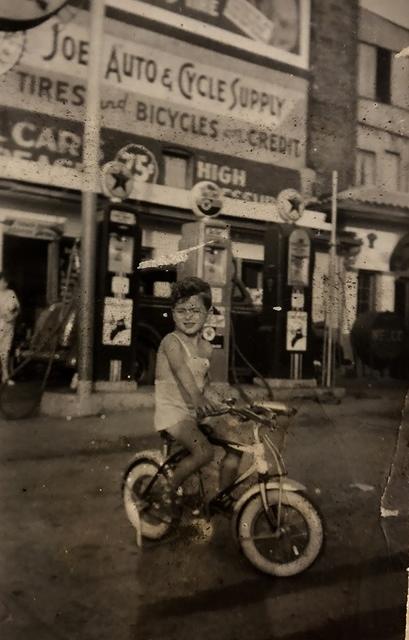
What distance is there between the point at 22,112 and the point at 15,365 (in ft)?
3.22

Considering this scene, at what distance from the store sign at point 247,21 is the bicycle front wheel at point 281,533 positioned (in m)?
1.98

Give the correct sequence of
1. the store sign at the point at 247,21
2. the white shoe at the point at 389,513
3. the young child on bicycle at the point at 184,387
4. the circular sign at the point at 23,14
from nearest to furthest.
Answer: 1. the circular sign at the point at 23,14
2. the store sign at the point at 247,21
3. the young child on bicycle at the point at 184,387
4. the white shoe at the point at 389,513

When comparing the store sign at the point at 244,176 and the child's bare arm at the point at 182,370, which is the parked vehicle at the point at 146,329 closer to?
the child's bare arm at the point at 182,370

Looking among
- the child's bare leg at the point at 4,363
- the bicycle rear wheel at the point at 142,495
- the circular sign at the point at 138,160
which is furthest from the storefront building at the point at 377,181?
the child's bare leg at the point at 4,363

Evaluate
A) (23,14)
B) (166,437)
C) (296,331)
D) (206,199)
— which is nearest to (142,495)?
(166,437)

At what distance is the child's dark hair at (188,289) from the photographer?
8.50 ft

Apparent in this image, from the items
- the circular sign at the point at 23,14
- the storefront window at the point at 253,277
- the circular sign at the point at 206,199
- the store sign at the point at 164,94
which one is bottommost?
the storefront window at the point at 253,277

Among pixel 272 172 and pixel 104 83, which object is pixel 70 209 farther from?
pixel 272 172

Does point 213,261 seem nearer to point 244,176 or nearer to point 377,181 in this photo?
point 244,176

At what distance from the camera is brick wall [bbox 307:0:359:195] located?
2795 millimetres

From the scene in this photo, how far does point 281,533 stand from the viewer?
9.18ft

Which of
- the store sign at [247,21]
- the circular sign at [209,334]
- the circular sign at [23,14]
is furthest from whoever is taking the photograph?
the circular sign at [209,334]

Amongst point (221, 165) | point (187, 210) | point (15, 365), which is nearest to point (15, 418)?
point (15, 365)

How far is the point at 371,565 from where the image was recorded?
299 cm
